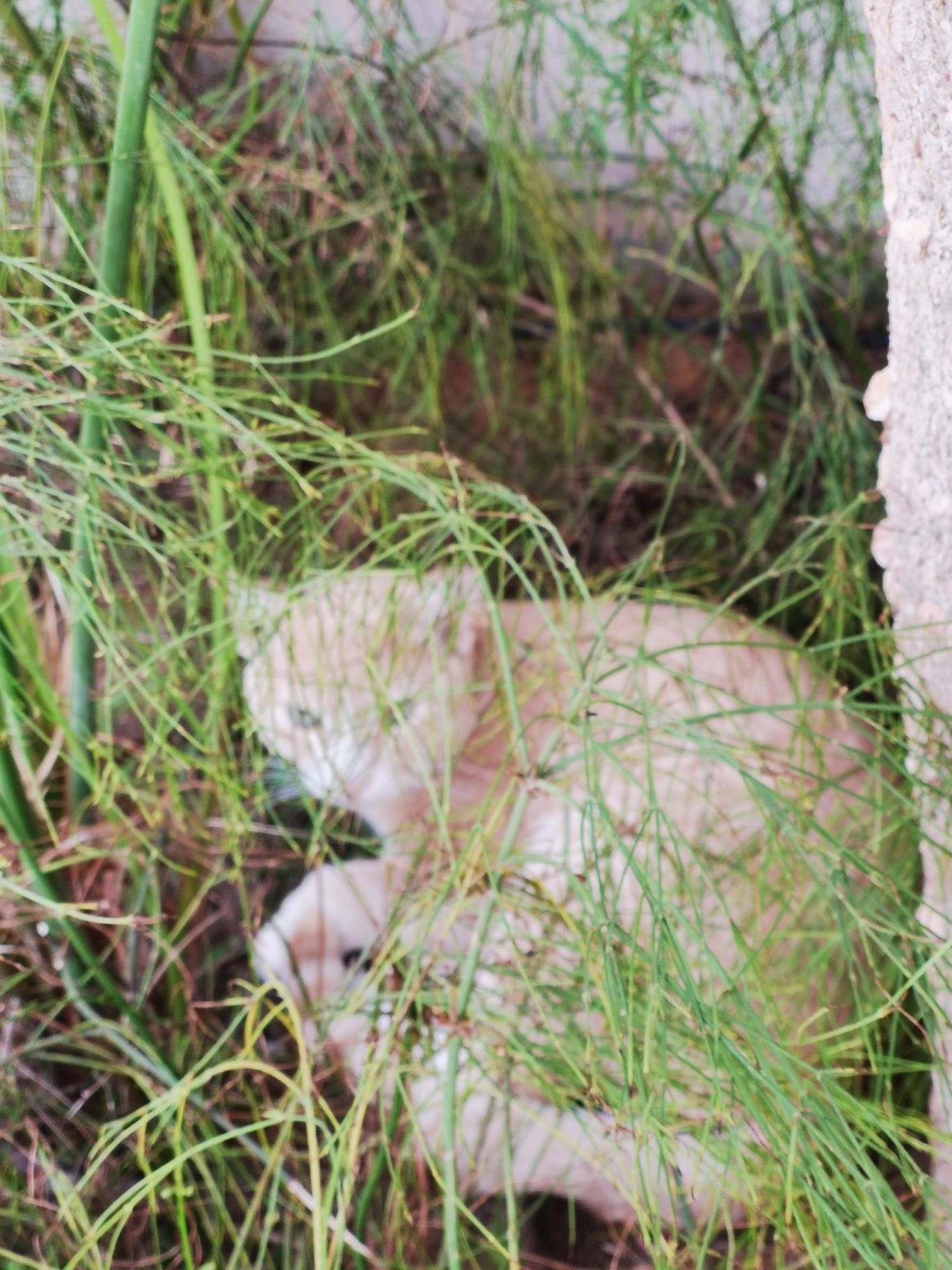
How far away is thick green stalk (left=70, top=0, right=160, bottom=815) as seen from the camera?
0.45 m

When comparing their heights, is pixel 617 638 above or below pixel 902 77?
below

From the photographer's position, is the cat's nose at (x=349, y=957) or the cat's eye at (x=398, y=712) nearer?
the cat's eye at (x=398, y=712)

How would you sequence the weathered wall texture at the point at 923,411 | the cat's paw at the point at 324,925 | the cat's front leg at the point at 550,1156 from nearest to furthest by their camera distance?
the weathered wall texture at the point at 923,411 < the cat's front leg at the point at 550,1156 < the cat's paw at the point at 324,925

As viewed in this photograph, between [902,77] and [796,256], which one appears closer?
[902,77]

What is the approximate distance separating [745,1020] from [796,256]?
467mm

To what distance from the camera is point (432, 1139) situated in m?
0.61

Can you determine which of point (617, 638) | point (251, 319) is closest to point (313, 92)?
point (251, 319)

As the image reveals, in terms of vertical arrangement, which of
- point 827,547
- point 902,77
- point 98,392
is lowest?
point 827,547

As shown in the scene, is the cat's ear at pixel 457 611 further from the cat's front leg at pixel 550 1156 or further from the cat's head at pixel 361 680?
the cat's front leg at pixel 550 1156

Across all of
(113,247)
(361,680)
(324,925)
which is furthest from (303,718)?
(113,247)

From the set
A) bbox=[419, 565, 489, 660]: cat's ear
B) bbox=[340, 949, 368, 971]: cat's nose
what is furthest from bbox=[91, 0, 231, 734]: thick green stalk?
bbox=[340, 949, 368, 971]: cat's nose

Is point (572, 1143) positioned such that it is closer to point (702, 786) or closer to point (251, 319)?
point (702, 786)

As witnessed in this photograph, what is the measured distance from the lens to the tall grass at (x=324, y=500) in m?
0.48

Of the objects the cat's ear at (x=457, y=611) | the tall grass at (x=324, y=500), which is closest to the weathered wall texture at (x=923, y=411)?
the tall grass at (x=324, y=500)
